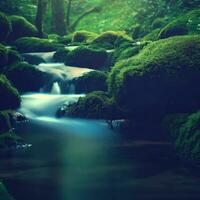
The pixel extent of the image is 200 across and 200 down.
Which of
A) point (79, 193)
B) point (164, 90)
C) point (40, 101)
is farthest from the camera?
point (40, 101)

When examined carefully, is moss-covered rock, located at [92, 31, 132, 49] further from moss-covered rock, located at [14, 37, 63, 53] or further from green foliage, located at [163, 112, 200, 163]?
green foliage, located at [163, 112, 200, 163]

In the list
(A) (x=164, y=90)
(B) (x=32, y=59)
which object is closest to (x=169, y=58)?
(A) (x=164, y=90)

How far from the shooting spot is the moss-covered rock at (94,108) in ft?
57.2

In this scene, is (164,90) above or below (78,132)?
above

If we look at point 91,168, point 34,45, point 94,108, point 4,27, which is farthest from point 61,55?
point 91,168

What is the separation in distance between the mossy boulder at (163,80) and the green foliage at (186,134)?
0.92 m

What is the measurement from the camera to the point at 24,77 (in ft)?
70.0

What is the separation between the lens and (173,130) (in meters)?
14.5

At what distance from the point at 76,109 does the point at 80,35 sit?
A: 1293cm

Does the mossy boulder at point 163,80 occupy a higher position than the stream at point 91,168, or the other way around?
the mossy boulder at point 163,80

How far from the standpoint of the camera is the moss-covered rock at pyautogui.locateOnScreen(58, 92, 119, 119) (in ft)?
57.2

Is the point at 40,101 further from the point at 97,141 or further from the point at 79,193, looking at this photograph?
the point at 79,193

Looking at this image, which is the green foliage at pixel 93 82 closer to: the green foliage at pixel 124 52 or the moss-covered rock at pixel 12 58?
the green foliage at pixel 124 52

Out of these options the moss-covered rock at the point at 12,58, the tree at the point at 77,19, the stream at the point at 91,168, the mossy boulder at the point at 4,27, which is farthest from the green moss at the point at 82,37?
the stream at the point at 91,168
